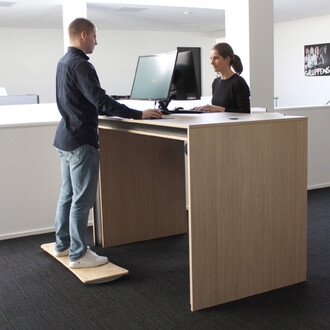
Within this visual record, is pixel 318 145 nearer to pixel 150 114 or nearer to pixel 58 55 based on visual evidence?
pixel 150 114

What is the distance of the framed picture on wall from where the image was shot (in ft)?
38.0

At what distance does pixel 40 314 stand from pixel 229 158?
120 cm

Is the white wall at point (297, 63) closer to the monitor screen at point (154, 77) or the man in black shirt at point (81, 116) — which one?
the monitor screen at point (154, 77)

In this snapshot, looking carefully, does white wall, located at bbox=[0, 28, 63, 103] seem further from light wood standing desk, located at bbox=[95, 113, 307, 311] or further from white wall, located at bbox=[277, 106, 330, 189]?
light wood standing desk, located at bbox=[95, 113, 307, 311]

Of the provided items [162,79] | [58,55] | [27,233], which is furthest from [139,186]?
[58,55]

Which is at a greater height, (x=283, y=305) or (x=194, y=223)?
(x=194, y=223)

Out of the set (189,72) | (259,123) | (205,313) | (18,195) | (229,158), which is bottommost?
(205,313)

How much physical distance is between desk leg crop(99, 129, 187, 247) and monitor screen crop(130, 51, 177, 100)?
351 mm

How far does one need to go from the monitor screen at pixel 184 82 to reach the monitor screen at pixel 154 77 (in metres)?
0.18

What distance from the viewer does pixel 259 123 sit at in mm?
2600

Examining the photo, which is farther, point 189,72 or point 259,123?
point 189,72

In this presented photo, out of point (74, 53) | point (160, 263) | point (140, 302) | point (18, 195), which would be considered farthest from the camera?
point (18, 195)

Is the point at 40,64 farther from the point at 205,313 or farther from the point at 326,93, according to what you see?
the point at 205,313

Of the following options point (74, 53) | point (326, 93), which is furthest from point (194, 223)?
point (326, 93)
